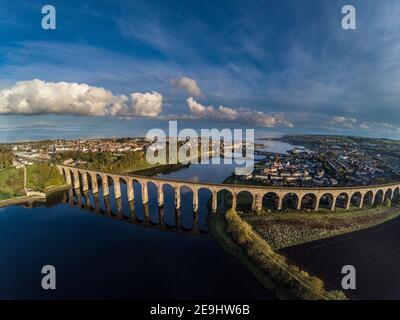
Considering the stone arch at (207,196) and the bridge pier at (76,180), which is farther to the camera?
the bridge pier at (76,180)

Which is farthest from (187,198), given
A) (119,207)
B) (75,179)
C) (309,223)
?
(75,179)

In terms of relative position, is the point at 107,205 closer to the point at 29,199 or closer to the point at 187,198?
the point at 187,198

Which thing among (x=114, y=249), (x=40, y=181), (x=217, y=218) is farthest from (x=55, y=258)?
(x=40, y=181)

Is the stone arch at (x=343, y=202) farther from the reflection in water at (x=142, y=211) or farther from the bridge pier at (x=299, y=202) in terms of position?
the reflection in water at (x=142, y=211)

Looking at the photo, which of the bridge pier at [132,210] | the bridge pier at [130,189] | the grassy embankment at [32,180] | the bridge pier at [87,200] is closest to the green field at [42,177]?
the grassy embankment at [32,180]

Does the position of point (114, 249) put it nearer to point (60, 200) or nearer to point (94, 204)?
point (94, 204)

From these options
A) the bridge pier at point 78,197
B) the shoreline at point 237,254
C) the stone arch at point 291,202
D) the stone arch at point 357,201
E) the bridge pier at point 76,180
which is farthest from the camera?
the bridge pier at point 76,180
